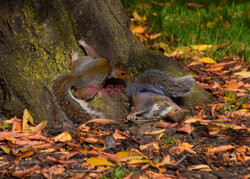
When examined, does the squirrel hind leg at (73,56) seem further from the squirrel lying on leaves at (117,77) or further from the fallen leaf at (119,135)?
the fallen leaf at (119,135)

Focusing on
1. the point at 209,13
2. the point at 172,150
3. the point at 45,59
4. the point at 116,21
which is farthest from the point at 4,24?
the point at 209,13

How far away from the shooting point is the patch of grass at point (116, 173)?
190 cm

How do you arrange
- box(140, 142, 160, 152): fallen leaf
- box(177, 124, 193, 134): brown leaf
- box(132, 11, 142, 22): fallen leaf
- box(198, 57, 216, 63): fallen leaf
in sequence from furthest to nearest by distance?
box(132, 11, 142, 22): fallen leaf → box(198, 57, 216, 63): fallen leaf → box(177, 124, 193, 134): brown leaf → box(140, 142, 160, 152): fallen leaf

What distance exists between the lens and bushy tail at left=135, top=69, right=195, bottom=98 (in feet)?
9.74

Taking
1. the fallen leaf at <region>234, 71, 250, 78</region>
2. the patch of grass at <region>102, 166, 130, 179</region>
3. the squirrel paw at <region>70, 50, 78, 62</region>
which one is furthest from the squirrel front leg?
the fallen leaf at <region>234, 71, 250, 78</region>

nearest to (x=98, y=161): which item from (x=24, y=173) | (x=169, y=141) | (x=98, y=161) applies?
(x=98, y=161)

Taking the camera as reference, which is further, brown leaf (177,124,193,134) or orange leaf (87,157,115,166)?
brown leaf (177,124,193,134)

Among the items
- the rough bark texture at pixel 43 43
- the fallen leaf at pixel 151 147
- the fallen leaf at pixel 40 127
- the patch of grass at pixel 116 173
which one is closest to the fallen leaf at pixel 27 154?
the fallen leaf at pixel 40 127

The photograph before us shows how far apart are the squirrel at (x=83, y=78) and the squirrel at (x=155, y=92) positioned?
0.67ft

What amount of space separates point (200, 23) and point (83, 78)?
2885mm

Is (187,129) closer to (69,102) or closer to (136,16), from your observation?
(69,102)

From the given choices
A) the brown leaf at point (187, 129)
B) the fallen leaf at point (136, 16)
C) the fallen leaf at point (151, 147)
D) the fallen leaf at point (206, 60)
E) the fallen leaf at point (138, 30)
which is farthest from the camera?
the fallen leaf at point (136, 16)

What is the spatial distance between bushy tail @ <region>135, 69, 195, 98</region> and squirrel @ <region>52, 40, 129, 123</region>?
7.9 inches

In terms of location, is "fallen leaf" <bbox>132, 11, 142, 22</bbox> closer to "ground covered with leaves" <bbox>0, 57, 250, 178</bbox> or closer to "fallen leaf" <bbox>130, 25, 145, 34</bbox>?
"fallen leaf" <bbox>130, 25, 145, 34</bbox>
